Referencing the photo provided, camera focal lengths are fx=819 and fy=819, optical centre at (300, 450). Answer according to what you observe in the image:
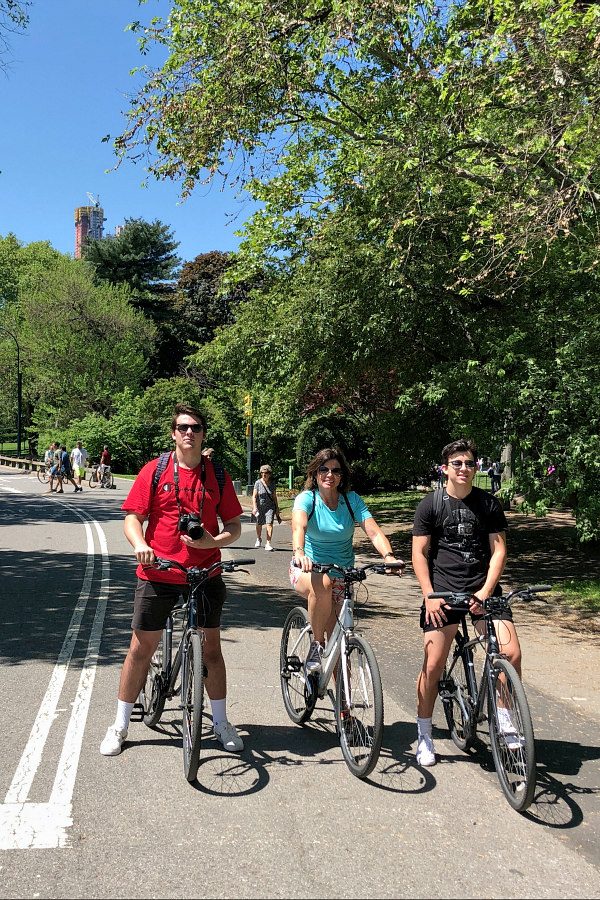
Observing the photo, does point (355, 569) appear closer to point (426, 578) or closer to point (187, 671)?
point (426, 578)

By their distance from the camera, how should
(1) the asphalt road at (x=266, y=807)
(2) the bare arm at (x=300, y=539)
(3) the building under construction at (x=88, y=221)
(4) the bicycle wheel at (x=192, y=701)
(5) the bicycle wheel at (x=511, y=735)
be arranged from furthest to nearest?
(3) the building under construction at (x=88, y=221), (2) the bare arm at (x=300, y=539), (4) the bicycle wheel at (x=192, y=701), (5) the bicycle wheel at (x=511, y=735), (1) the asphalt road at (x=266, y=807)

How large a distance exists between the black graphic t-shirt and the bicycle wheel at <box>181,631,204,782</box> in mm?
1406

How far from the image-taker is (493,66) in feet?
31.8

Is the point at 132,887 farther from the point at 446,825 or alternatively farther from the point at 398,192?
the point at 398,192

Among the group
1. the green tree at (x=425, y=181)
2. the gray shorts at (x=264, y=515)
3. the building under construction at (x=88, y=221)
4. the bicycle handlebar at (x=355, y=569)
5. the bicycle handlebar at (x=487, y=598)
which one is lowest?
the gray shorts at (x=264, y=515)

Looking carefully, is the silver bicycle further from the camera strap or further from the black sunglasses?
the black sunglasses

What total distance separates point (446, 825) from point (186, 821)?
1228 millimetres

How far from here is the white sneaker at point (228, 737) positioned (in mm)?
4785

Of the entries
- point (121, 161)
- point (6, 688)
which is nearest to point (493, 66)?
point (121, 161)

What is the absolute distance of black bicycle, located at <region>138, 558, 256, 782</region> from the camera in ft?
14.1

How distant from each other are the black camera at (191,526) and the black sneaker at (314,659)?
116 centimetres

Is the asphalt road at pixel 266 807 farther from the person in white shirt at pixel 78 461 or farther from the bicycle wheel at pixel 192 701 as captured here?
the person in white shirt at pixel 78 461

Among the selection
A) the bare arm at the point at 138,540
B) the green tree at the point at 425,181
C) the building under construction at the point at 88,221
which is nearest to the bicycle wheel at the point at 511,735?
the bare arm at the point at 138,540

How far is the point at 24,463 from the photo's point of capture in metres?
48.8
